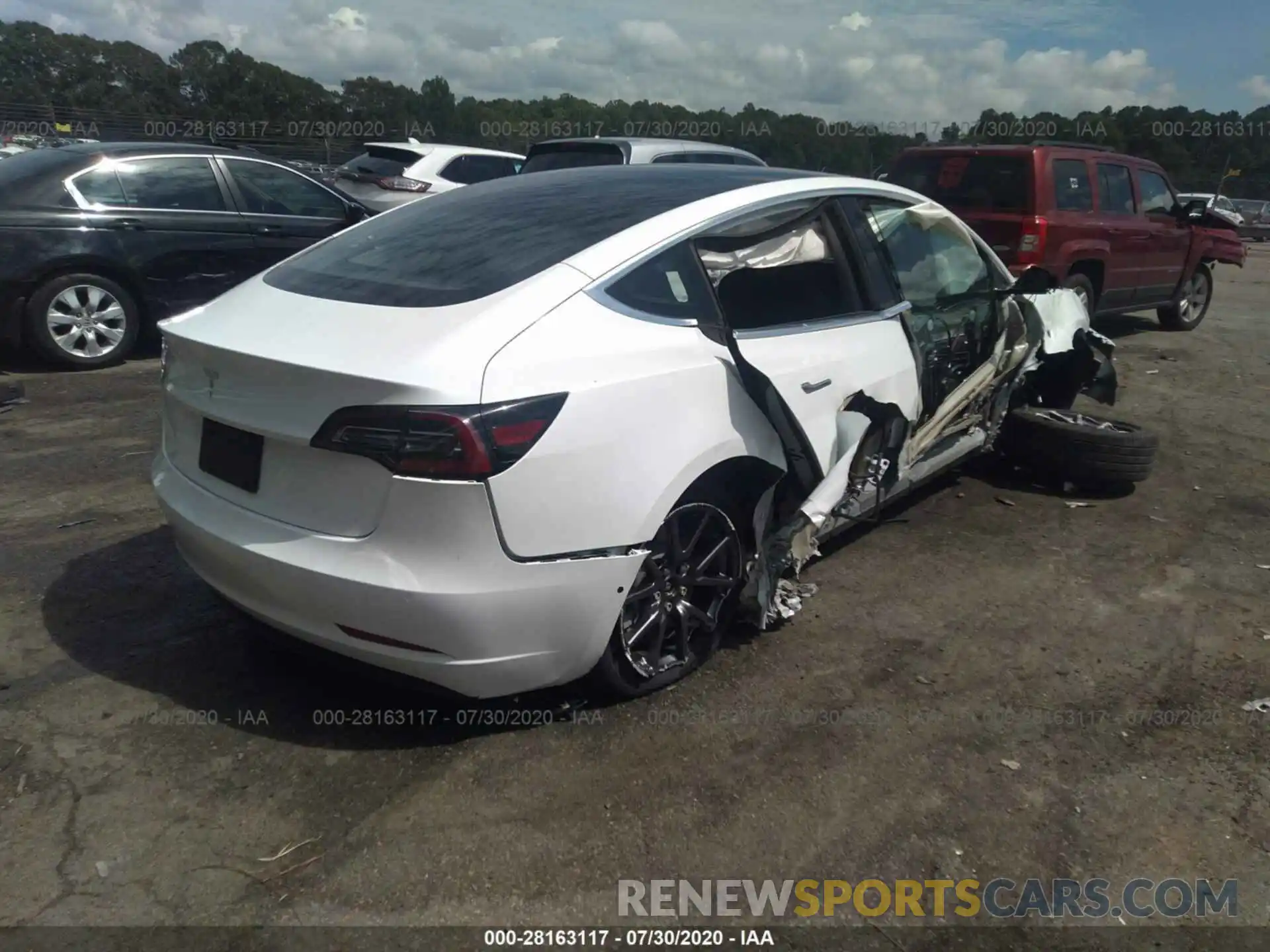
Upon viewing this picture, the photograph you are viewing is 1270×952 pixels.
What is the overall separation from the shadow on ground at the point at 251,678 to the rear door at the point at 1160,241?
31.7 ft

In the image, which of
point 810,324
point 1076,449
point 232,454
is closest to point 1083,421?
point 1076,449

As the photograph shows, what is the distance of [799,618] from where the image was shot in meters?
4.09

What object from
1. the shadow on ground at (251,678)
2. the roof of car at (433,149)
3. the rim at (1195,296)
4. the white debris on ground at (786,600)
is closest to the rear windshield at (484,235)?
the shadow on ground at (251,678)

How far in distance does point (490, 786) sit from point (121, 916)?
3.22ft

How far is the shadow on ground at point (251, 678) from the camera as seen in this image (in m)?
3.19

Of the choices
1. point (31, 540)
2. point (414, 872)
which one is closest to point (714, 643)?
point (414, 872)

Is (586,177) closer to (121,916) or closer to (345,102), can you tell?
(121,916)

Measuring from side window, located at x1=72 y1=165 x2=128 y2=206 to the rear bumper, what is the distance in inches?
222

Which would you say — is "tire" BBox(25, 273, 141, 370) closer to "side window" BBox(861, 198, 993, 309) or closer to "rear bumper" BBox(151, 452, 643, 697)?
"rear bumper" BBox(151, 452, 643, 697)

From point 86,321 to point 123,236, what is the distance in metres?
0.71

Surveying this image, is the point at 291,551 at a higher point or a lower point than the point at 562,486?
lower

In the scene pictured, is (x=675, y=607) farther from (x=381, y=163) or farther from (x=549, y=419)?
(x=381, y=163)

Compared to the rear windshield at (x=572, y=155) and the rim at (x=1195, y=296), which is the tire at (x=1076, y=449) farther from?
the rim at (x=1195, y=296)

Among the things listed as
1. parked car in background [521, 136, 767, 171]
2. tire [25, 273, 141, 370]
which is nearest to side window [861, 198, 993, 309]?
parked car in background [521, 136, 767, 171]
